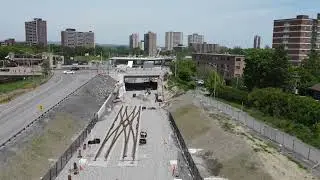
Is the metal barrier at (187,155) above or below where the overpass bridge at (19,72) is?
below

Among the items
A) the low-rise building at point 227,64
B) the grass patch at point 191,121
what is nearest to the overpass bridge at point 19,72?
the low-rise building at point 227,64

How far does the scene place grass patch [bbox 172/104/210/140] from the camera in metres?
58.3

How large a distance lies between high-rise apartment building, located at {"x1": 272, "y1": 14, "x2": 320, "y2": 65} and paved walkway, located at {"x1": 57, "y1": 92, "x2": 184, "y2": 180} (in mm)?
91867

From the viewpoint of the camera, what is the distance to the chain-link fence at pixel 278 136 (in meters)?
44.4

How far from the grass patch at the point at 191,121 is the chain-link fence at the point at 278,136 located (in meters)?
5.67

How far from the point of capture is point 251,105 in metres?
77.5

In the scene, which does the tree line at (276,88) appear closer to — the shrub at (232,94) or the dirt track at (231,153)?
the shrub at (232,94)

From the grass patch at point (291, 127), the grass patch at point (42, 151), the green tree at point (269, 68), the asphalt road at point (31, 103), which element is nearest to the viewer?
the grass patch at point (42, 151)

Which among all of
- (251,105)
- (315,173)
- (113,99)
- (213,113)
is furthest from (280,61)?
(315,173)

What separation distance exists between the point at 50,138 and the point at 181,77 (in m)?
77.0

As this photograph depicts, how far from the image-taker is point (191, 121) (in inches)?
2547

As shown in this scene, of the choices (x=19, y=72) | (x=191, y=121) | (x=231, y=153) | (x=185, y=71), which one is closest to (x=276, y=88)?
(x=191, y=121)

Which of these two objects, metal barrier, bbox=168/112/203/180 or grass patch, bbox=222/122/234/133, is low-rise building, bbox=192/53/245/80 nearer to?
metal barrier, bbox=168/112/203/180

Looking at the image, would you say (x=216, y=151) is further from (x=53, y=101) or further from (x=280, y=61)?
(x=280, y=61)
